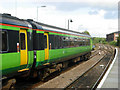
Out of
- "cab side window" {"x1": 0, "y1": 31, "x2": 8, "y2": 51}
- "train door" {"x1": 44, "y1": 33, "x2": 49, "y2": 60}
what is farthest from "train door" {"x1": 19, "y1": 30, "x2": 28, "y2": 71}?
"train door" {"x1": 44, "y1": 33, "x2": 49, "y2": 60}

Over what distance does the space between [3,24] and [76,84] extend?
6.04 m

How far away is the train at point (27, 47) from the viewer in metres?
6.79

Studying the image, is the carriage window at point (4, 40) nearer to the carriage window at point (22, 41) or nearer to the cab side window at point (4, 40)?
the cab side window at point (4, 40)

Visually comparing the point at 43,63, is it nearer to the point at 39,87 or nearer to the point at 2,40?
the point at 39,87

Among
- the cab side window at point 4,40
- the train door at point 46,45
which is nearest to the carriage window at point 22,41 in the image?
the cab side window at point 4,40

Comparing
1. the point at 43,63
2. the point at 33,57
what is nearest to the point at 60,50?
the point at 43,63

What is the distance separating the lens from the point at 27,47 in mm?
8148

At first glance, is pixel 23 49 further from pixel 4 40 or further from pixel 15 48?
pixel 4 40

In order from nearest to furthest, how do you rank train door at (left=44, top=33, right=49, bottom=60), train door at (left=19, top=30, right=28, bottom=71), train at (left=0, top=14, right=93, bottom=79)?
train at (left=0, top=14, right=93, bottom=79)
train door at (left=19, top=30, right=28, bottom=71)
train door at (left=44, top=33, right=49, bottom=60)

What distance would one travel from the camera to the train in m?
6.79

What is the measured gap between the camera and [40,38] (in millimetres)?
9281

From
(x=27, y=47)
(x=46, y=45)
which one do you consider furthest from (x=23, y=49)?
(x=46, y=45)

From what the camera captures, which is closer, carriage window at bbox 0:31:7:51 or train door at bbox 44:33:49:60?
carriage window at bbox 0:31:7:51

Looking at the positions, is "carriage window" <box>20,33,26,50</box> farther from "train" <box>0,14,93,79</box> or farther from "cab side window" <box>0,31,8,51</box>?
"cab side window" <box>0,31,8,51</box>
